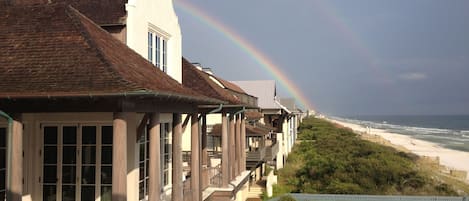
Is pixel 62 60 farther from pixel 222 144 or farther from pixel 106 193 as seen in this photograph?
pixel 222 144

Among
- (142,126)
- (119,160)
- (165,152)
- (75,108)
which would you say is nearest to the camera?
(119,160)

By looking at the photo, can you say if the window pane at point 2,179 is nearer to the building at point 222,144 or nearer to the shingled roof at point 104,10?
the shingled roof at point 104,10

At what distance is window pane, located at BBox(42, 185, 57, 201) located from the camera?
9883 millimetres

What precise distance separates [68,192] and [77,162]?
72 cm

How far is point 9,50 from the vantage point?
8492 millimetres

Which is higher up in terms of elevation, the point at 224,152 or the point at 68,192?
the point at 224,152

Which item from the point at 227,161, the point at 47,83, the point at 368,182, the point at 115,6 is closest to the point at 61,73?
the point at 47,83

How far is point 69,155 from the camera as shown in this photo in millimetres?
9922

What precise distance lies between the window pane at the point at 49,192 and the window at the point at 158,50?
14.6 ft

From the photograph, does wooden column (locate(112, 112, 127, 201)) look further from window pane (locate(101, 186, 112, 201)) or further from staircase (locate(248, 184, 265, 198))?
staircase (locate(248, 184, 265, 198))

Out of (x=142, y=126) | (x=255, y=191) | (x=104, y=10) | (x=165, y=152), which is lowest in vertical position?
(x=255, y=191)

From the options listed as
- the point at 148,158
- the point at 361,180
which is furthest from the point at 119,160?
the point at 361,180

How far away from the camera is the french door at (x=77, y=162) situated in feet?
32.4

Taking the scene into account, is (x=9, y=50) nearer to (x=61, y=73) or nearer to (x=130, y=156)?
(x=61, y=73)
